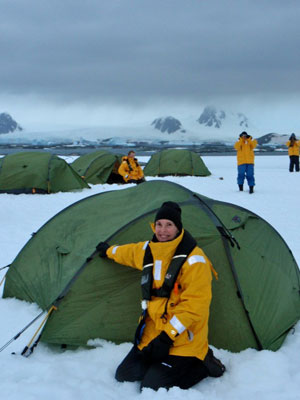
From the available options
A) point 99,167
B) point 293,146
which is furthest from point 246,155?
point 293,146

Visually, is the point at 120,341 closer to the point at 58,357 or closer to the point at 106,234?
the point at 58,357

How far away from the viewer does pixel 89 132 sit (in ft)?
459

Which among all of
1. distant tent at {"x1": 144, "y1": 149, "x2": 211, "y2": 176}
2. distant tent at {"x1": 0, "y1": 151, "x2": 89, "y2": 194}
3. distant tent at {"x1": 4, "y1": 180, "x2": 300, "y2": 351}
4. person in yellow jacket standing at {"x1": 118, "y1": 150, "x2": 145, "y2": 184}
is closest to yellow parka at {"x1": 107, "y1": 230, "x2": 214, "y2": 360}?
distant tent at {"x1": 4, "y1": 180, "x2": 300, "y2": 351}

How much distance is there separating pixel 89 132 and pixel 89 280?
139783 mm

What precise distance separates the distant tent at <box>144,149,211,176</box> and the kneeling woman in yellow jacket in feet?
55.6

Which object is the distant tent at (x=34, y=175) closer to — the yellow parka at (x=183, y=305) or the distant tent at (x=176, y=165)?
the distant tent at (x=176, y=165)

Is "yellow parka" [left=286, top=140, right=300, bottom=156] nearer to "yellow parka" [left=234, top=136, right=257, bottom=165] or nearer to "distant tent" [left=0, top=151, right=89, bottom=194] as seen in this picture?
"yellow parka" [left=234, top=136, right=257, bottom=165]

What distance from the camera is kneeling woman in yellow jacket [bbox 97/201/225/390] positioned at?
10.7ft

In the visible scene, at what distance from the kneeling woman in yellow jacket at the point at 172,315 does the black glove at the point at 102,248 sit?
773 mm

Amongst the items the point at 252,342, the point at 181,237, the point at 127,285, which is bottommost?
the point at 252,342

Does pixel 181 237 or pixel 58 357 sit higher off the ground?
pixel 181 237

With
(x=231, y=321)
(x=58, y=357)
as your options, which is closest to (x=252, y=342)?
(x=231, y=321)

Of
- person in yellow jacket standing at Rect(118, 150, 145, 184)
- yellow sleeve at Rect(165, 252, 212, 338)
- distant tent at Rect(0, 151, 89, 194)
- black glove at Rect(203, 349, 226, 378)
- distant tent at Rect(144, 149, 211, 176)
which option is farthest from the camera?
distant tent at Rect(144, 149, 211, 176)

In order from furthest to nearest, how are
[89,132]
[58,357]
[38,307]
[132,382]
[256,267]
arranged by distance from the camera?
[89,132] → [38,307] → [256,267] → [58,357] → [132,382]
